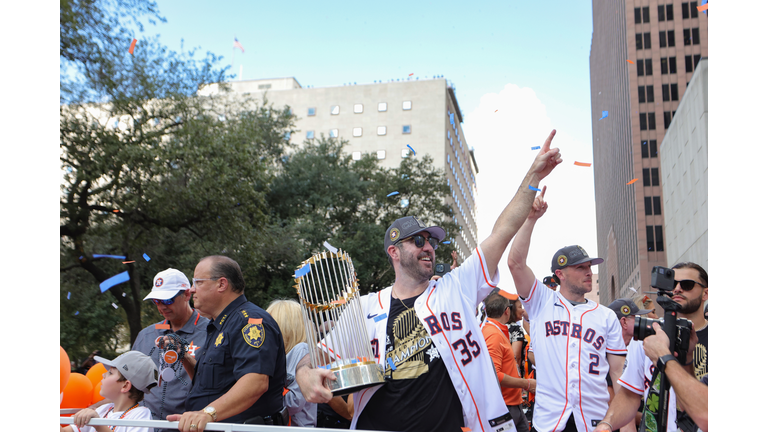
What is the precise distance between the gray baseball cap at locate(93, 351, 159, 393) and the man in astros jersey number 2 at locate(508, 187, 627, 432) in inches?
111

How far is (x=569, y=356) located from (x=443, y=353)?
5.34ft

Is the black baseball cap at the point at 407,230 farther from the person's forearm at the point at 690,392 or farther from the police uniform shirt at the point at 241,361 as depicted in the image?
the person's forearm at the point at 690,392

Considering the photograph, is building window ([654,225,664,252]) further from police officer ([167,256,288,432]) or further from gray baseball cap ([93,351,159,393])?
gray baseball cap ([93,351,159,393])

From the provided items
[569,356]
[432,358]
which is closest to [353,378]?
[432,358]

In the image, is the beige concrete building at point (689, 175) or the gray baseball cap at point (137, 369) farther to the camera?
the beige concrete building at point (689, 175)

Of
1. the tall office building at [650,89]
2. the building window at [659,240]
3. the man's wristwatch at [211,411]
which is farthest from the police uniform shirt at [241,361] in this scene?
the building window at [659,240]

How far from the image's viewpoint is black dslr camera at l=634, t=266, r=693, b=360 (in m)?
2.74

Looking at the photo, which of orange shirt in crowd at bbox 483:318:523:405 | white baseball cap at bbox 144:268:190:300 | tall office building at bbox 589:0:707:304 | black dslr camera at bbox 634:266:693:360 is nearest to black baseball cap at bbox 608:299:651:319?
orange shirt in crowd at bbox 483:318:523:405

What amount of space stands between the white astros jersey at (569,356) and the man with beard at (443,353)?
1.15 m

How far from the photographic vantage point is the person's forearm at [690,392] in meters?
2.59

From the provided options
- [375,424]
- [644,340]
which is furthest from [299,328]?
[644,340]

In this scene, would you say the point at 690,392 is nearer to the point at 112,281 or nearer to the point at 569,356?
the point at 569,356

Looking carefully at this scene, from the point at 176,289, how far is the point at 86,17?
13.2 meters

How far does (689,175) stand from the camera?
32312 millimetres
